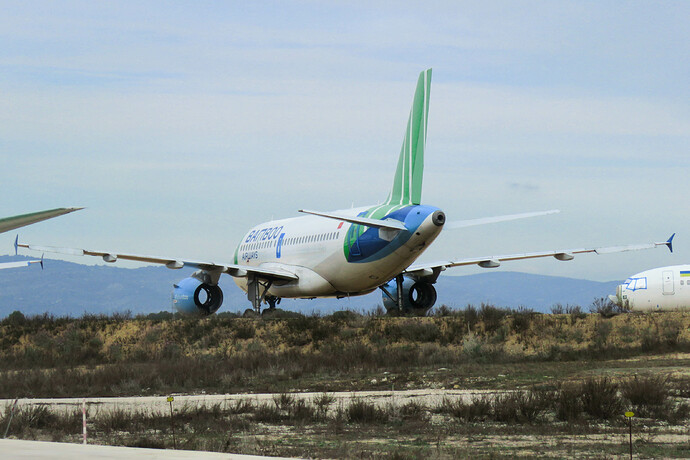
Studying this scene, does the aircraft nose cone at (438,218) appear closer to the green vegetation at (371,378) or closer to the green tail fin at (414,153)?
Result: the green tail fin at (414,153)

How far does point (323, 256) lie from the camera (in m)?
40.7

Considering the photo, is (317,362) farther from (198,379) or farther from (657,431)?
(657,431)

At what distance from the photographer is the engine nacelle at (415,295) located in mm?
44406

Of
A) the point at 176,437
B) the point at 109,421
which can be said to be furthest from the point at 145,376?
the point at 176,437

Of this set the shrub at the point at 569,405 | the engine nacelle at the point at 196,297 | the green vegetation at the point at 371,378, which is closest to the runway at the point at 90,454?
the green vegetation at the point at 371,378

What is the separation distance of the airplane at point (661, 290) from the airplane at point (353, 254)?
10.1 m

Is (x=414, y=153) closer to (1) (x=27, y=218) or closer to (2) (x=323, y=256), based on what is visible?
(2) (x=323, y=256)

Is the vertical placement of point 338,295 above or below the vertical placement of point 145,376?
above

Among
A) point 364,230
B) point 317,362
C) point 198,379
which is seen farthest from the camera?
point 364,230

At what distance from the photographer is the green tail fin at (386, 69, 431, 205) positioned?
38.0 meters

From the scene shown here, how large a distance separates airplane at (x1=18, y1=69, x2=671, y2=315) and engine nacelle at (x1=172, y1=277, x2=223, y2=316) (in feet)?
0.13

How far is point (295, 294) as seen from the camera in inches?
1697

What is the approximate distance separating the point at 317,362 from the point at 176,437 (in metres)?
14.1

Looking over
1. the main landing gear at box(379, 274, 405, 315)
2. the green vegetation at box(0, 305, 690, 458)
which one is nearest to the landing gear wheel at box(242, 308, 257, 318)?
the green vegetation at box(0, 305, 690, 458)
